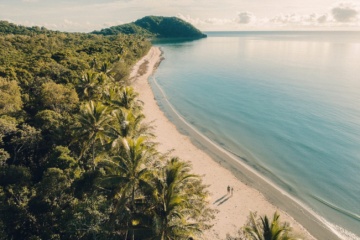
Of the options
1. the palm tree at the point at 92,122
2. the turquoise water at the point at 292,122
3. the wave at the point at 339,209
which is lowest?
the wave at the point at 339,209

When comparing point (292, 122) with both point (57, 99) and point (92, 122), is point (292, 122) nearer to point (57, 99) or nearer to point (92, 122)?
point (92, 122)

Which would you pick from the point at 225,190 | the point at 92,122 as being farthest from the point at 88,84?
the point at 225,190

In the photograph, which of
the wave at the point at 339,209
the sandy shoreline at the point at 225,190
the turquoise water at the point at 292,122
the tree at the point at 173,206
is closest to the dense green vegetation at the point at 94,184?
the tree at the point at 173,206

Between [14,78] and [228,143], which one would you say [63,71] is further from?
[228,143]

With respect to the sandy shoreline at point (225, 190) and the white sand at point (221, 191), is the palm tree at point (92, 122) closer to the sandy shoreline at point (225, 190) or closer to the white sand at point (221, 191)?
the white sand at point (221, 191)

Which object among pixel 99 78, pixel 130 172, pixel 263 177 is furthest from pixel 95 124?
pixel 263 177

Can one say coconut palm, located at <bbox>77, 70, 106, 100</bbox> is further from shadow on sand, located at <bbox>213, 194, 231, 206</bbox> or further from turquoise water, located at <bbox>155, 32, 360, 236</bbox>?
shadow on sand, located at <bbox>213, 194, 231, 206</bbox>

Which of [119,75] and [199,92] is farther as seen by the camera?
[199,92]
